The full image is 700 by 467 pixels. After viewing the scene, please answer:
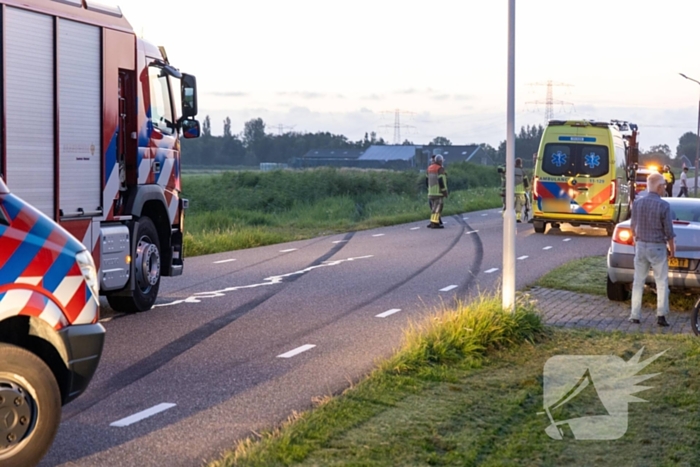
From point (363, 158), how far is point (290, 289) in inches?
4835

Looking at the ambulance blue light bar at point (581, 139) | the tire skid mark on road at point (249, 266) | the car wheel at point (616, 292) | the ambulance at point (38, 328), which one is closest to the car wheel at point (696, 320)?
the car wheel at point (616, 292)

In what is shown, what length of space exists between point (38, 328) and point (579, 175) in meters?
21.0

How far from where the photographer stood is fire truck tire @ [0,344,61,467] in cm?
561

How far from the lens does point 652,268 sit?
1184 cm

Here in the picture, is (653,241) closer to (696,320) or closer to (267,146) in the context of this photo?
(696,320)

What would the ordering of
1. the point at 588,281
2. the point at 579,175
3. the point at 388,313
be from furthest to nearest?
1. the point at 579,175
2. the point at 588,281
3. the point at 388,313

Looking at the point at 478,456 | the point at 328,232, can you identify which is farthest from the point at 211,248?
the point at 478,456

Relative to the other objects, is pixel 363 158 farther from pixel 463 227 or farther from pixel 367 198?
pixel 463 227

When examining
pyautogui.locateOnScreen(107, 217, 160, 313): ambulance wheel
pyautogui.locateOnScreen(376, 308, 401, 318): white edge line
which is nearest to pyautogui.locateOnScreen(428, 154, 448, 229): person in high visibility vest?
pyautogui.locateOnScreen(376, 308, 401, 318): white edge line

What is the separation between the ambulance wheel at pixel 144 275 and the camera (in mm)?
12016

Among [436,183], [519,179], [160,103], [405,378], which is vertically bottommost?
[405,378]

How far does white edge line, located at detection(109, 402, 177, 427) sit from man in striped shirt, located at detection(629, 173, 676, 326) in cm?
611

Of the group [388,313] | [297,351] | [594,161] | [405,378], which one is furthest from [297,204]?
[405,378]

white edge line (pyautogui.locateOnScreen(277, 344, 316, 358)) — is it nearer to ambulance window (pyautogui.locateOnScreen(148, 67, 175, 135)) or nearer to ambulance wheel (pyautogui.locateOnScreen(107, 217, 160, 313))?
ambulance wheel (pyautogui.locateOnScreen(107, 217, 160, 313))
